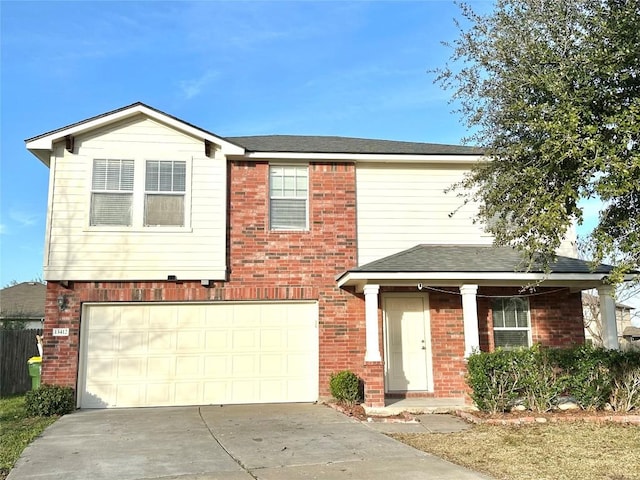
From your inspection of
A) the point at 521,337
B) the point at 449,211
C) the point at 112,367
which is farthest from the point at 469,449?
the point at 112,367

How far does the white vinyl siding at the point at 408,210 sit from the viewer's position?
12.6 metres

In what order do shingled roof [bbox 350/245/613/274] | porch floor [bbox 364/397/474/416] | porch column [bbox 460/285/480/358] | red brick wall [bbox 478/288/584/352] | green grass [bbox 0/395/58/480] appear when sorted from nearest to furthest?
green grass [bbox 0/395/58/480] < porch floor [bbox 364/397/474/416] < porch column [bbox 460/285/480/358] < shingled roof [bbox 350/245/613/274] < red brick wall [bbox 478/288/584/352]

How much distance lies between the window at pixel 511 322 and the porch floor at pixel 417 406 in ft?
5.91

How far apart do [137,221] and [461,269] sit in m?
6.56

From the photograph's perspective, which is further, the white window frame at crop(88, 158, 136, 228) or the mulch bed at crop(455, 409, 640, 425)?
the white window frame at crop(88, 158, 136, 228)

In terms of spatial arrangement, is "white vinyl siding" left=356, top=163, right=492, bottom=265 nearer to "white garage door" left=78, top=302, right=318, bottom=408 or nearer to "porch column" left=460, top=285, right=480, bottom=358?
"porch column" left=460, top=285, right=480, bottom=358

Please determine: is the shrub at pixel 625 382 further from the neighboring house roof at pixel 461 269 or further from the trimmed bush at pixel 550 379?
the neighboring house roof at pixel 461 269

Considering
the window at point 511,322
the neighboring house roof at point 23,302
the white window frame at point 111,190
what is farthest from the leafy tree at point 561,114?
the neighboring house roof at point 23,302

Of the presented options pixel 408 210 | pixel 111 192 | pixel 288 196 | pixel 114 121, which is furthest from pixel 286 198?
pixel 114 121

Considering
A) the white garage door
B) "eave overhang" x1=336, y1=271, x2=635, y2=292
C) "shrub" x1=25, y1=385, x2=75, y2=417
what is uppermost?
"eave overhang" x1=336, y1=271, x2=635, y2=292

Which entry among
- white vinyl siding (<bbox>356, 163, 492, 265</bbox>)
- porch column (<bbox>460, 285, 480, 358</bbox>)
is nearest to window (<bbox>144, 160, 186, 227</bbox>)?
white vinyl siding (<bbox>356, 163, 492, 265</bbox>)

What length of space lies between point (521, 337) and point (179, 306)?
731 centimetres

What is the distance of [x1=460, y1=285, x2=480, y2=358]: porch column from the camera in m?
10.8

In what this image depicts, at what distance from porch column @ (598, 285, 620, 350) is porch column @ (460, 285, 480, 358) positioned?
2.61 metres
